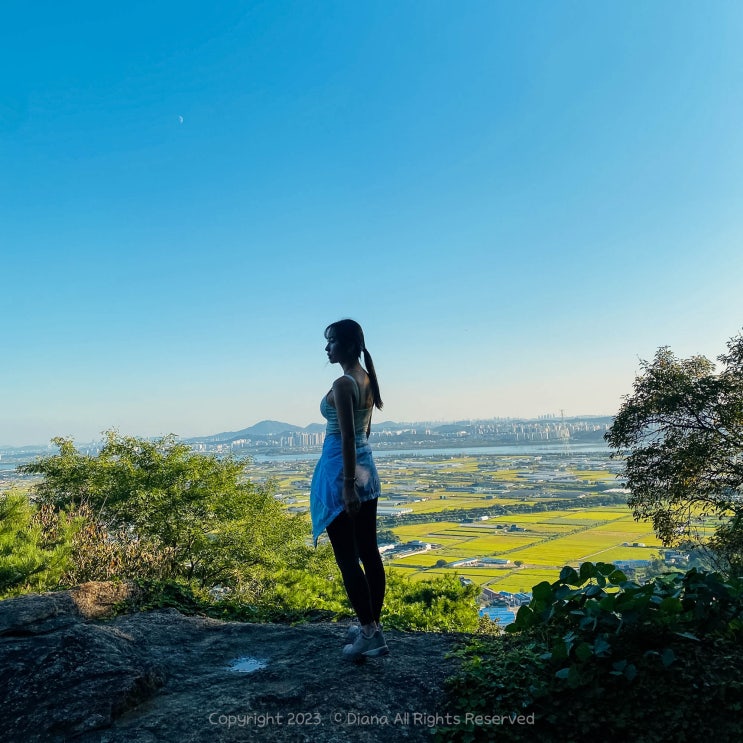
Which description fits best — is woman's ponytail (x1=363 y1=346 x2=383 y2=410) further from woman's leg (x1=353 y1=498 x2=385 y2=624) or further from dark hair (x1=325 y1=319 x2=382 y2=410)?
woman's leg (x1=353 y1=498 x2=385 y2=624)

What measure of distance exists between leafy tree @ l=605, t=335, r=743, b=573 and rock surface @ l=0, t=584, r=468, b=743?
10133mm

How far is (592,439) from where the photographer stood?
283 ft

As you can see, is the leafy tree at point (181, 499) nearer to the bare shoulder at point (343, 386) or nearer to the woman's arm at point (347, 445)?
the woman's arm at point (347, 445)

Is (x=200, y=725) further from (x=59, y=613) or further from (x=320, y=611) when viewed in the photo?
(x=320, y=611)

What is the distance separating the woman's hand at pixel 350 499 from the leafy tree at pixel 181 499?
10.7m

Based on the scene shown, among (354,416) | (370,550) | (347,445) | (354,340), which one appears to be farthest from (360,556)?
(354,340)

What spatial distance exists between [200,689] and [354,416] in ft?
5.72

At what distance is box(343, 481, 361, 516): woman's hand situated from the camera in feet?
9.61

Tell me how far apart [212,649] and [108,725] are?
1.29 meters

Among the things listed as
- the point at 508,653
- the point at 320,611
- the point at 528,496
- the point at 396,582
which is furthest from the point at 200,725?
the point at 528,496

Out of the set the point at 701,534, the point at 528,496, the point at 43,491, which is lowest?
the point at 528,496

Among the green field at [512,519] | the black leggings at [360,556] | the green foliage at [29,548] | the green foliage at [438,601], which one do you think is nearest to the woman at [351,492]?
the black leggings at [360,556]

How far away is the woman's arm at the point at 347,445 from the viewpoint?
2939 millimetres

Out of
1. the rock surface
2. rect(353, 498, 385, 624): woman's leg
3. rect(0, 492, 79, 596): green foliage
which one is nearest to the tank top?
rect(353, 498, 385, 624): woman's leg
